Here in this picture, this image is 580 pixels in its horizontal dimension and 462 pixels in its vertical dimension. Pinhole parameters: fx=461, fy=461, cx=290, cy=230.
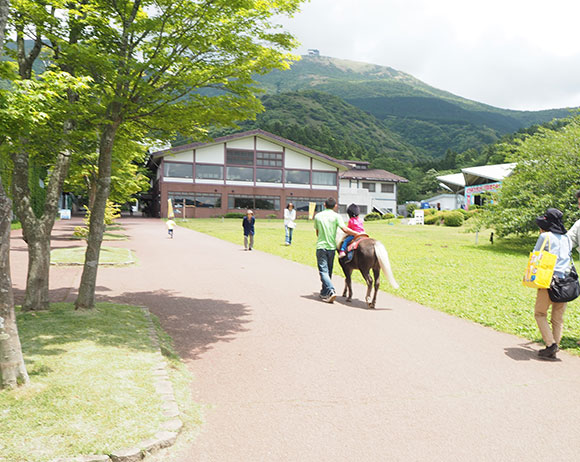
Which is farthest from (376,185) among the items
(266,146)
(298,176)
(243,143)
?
(243,143)

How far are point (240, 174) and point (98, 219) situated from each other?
44.9 meters

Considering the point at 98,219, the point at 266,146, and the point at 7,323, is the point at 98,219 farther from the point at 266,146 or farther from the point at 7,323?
the point at 266,146

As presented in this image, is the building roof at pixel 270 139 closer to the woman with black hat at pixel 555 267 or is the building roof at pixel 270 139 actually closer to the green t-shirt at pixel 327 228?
the green t-shirt at pixel 327 228

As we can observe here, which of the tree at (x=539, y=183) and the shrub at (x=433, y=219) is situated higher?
the tree at (x=539, y=183)

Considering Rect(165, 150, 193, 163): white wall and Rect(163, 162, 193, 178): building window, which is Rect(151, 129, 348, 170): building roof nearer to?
Rect(165, 150, 193, 163): white wall

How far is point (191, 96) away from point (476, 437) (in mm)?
5364

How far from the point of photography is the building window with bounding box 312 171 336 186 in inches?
2124

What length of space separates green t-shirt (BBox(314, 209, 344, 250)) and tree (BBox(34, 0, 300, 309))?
98.9 inches

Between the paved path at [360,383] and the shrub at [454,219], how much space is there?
1234 inches

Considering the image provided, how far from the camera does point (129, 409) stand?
3537 mm

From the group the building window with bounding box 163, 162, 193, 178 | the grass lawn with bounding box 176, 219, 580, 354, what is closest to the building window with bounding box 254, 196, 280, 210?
the building window with bounding box 163, 162, 193, 178

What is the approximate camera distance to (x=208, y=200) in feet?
164

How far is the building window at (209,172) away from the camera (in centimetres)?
4941

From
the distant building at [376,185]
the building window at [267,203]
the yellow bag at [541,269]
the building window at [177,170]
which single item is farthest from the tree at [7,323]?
the distant building at [376,185]
